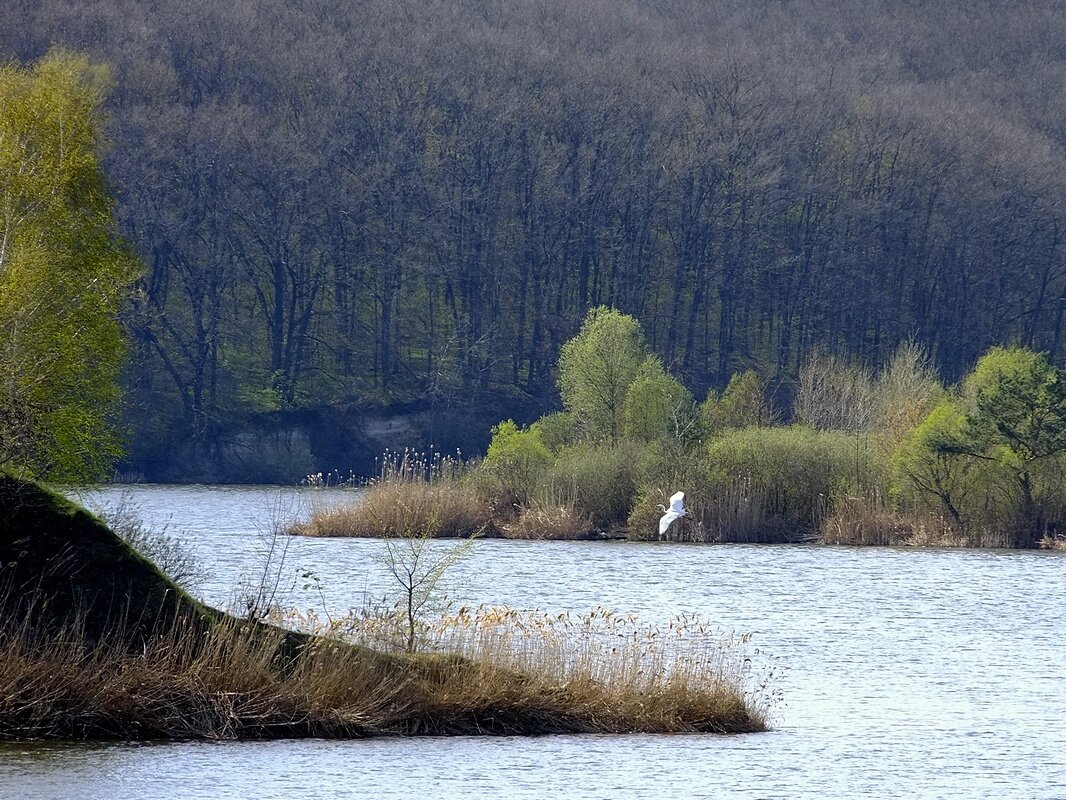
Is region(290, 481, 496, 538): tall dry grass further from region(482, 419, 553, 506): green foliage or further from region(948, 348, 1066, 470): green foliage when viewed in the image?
region(948, 348, 1066, 470): green foliage

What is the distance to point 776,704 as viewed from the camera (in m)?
26.1

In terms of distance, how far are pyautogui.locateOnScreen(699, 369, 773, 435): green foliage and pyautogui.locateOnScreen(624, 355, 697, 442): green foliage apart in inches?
95.0

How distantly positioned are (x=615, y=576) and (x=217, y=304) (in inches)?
2423

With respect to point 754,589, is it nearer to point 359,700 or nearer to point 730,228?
Result: point 359,700

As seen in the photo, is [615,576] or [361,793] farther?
[615,576]

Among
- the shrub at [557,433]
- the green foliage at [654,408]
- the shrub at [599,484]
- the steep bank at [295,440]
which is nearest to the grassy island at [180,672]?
the shrub at [599,484]

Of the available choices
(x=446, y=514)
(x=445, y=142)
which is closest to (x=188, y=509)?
(x=446, y=514)

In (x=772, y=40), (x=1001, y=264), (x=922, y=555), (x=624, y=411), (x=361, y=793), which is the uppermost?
(x=772, y=40)

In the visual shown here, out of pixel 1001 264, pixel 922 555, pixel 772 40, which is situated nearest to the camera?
pixel 922 555

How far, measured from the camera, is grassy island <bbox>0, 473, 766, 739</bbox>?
66.8 feet

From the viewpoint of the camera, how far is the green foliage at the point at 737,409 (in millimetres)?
70875

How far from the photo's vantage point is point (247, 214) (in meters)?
104

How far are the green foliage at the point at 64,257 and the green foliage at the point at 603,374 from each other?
2904 cm

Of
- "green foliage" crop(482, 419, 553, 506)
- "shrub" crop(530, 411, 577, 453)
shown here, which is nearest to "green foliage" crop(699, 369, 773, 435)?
"shrub" crop(530, 411, 577, 453)
